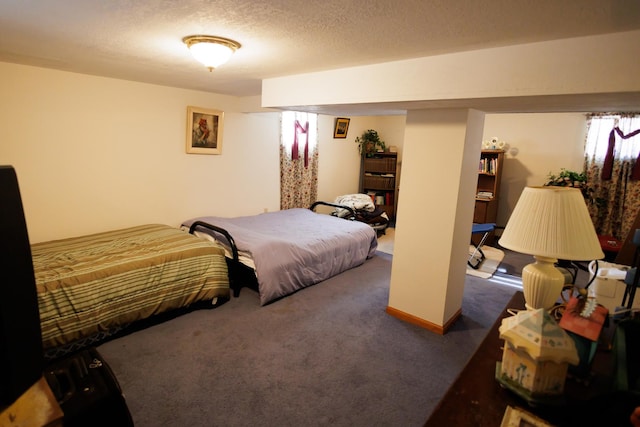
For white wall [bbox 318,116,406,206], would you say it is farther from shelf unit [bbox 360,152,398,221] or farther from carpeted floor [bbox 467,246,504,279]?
carpeted floor [bbox 467,246,504,279]

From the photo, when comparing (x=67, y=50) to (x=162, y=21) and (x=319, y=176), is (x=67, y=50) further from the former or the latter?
(x=319, y=176)

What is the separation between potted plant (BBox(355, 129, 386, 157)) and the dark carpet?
3.79 meters

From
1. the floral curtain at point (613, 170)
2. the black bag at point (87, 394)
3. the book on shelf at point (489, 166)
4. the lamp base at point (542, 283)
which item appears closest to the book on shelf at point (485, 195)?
the book on shelf at point (489, 166)

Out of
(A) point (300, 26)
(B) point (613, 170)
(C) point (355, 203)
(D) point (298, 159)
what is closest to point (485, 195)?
(B) point (613, 170)

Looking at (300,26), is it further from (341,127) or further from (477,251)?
(341,127)

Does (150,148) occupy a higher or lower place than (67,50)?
lower

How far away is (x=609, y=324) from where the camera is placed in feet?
4.84

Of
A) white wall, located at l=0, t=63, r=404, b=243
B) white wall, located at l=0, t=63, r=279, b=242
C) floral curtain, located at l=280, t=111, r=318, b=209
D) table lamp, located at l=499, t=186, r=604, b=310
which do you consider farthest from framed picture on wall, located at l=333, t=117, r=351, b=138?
table lamp, located at l=499, t=186, r=604, b=310

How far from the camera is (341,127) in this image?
19.3 ft

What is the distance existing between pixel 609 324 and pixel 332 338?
1.74 metres

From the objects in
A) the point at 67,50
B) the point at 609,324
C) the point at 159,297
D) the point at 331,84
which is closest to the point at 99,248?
the point at 159,297

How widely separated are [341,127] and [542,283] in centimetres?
497

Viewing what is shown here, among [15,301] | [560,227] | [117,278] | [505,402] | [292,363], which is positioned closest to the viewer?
[15,301]

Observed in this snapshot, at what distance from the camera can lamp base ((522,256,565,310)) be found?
4.11ft
